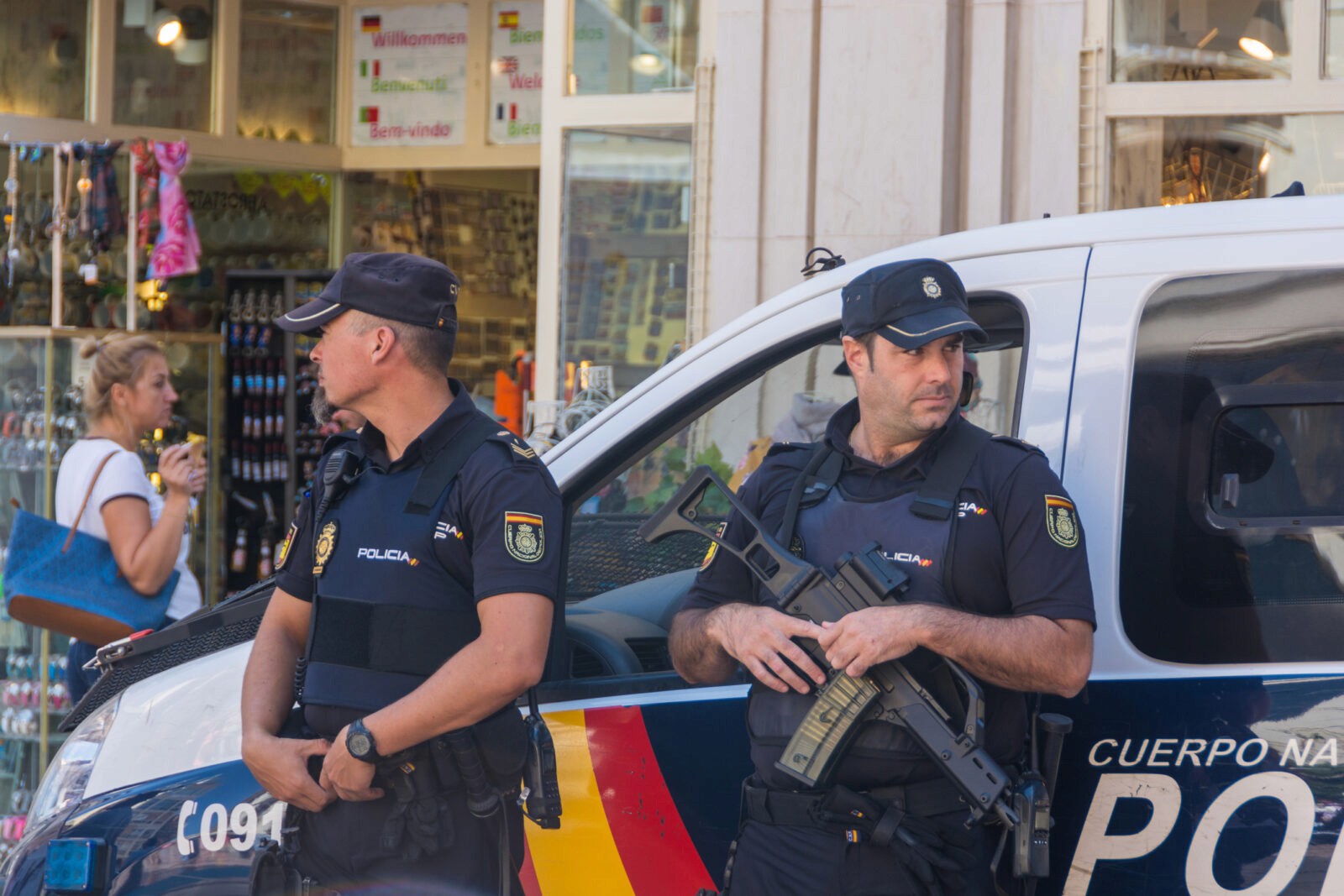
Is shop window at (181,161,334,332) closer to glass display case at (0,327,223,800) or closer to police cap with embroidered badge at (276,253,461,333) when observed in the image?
glass display case at (0,327,223,800)

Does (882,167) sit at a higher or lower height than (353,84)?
lower

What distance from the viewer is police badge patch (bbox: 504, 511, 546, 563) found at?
2.40 m

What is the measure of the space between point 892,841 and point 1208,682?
54cm

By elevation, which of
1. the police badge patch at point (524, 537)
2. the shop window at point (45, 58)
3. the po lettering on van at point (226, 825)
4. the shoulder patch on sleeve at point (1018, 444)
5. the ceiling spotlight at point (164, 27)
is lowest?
the po lettering on van at point (226, 825)

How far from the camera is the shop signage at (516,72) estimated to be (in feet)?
28.2

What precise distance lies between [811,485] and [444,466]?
0.62 m

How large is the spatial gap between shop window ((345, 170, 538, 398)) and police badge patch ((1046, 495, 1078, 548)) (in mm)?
7165

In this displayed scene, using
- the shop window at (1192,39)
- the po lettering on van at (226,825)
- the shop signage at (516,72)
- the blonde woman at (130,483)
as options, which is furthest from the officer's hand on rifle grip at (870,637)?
the shop signage at (516,72)

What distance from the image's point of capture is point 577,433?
279 cm

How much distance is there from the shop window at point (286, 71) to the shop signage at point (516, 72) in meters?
1.13

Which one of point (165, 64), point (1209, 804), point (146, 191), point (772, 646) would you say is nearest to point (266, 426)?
point (146, 191)

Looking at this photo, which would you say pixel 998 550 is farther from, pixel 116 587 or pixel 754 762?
pixel 116 587

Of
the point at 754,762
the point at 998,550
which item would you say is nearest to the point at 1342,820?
the point at 998,550

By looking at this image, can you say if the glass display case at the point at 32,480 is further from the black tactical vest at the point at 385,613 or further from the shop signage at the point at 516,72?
the black tactical vest at the point at 385,613
